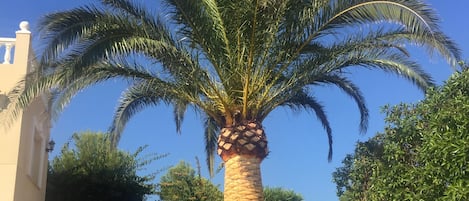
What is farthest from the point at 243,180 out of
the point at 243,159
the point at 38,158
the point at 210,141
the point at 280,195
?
the point at 280,195

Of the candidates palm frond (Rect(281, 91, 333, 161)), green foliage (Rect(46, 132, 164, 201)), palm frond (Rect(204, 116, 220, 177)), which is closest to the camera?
palm frond (Rect(281, 91, 333, 161))

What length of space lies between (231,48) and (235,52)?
102 millimetres

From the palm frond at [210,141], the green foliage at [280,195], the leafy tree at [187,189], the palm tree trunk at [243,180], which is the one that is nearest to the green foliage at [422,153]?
the palm tree trunk at [243,180]

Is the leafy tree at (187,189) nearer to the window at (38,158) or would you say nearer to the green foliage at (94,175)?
the green foliage at (94,175)

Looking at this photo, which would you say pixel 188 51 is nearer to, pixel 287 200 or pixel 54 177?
pixel 54 177

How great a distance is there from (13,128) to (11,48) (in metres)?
2.02

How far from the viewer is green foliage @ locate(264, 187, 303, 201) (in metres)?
34.5

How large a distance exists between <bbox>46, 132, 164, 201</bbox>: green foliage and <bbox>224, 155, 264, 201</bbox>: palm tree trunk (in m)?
9.73

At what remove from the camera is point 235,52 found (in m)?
11.5

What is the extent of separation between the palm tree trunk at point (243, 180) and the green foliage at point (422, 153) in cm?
243

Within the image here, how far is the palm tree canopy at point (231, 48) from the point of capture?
10.9m

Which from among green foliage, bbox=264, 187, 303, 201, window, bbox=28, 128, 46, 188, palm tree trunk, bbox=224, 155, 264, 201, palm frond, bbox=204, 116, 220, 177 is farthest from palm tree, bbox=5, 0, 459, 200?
green foliage, bbox=264, 187, 303, 201

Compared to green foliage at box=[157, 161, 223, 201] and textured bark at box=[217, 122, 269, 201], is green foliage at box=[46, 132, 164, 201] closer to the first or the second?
green foliage at box=[157, 161, 223, 201]

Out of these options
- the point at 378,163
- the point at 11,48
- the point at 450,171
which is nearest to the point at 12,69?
the point at 11,48
